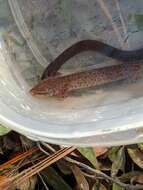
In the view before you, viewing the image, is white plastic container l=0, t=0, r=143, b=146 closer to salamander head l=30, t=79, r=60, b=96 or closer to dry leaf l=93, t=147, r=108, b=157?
salamander head l=30, t=79, r=60, b=96

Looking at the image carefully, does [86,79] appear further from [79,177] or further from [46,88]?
[79,177]

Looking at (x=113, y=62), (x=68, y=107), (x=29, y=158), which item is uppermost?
(x=68, y=107)

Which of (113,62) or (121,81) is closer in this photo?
(121,81)

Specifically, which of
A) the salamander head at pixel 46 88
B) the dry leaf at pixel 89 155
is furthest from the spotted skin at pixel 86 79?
the dry leaf at pixel 89 155

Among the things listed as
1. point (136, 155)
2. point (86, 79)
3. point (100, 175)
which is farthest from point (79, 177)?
point (86, 79)

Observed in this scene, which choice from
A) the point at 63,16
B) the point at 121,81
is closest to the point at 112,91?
the point at 121,81

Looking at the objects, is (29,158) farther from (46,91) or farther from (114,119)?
(114,119)
